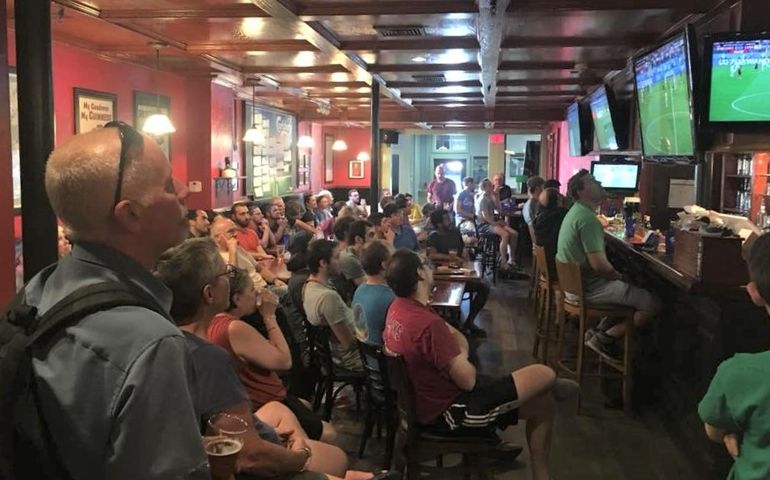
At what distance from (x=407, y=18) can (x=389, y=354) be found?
2.80m

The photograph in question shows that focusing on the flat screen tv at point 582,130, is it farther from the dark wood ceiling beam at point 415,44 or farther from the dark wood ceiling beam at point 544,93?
the dark wood ceiling beam at point 415,44

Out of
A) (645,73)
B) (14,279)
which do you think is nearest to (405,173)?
(645,73)

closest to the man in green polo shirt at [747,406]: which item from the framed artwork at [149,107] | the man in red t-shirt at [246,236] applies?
the man in red t-shirt at [246,236]

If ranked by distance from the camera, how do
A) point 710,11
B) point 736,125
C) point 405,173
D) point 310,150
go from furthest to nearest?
point 405,173
point 310,150
point 710,11
point 736,125

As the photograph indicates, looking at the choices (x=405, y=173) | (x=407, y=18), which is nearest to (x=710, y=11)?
(x=407, y=18)

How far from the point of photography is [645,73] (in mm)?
5035

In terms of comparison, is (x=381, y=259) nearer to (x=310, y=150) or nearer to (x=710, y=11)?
(x=710, y=11)

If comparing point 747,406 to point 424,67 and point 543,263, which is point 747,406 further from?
point 424,67

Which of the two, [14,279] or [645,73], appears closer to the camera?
[14,279]

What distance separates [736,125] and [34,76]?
348 centimetres

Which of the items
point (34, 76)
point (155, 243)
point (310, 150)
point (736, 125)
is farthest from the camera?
point (310, 150)

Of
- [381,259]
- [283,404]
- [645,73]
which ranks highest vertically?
[645,73]

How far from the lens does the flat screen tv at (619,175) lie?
8.82 m

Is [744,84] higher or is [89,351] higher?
[744,84]
